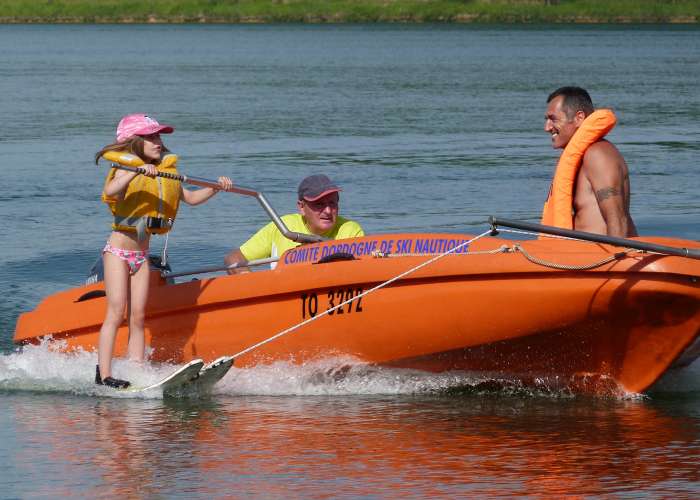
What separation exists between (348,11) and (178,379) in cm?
7765

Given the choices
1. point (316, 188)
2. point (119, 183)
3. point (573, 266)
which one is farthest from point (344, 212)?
point (573, 266)

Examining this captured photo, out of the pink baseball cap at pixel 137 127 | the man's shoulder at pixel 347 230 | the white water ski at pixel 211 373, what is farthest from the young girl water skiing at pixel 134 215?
the man's shoulder at pixel 347 230

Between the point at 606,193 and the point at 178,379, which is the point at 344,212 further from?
the point at 606,193

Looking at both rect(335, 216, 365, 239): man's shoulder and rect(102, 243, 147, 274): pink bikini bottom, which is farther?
rect(335, 216, 365, 239): man's shoulder

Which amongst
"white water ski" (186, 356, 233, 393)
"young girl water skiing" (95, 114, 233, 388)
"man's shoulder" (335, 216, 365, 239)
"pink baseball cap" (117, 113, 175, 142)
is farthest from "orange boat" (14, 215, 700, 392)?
"pink baseball cap" (117, 113, 175, 142)

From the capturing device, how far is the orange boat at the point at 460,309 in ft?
23.6

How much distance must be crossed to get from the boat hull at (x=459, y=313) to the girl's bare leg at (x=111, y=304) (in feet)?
1.33

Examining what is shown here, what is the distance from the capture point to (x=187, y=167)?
63.2 feet

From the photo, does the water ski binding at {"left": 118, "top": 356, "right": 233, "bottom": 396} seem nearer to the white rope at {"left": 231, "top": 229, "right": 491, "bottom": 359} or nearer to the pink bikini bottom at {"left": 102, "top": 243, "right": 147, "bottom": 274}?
the white rope at {"left": 231, "top": 229, "right": 491, "bottom": 359}

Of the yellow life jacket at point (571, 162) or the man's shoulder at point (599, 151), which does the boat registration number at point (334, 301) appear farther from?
the man's shoulder at point (599, 151)

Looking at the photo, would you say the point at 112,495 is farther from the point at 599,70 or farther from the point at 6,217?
the point at 599,70

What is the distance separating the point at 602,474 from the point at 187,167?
44.0ft

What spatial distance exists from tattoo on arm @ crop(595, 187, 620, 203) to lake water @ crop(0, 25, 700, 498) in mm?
1132

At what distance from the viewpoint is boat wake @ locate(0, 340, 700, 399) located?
26.0 ft
